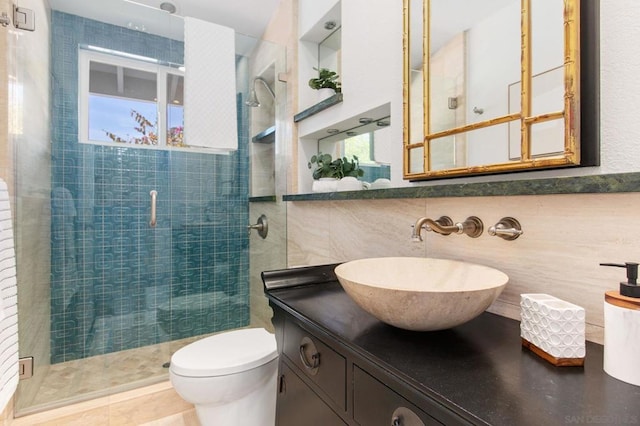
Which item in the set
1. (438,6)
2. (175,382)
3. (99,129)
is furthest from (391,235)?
(99,129)

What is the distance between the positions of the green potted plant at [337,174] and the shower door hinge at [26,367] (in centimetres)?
170

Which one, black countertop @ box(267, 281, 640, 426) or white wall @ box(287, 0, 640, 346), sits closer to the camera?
black countertop @ box(267, 281, 640, 426)

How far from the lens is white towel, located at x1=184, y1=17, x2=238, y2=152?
192 centimetres

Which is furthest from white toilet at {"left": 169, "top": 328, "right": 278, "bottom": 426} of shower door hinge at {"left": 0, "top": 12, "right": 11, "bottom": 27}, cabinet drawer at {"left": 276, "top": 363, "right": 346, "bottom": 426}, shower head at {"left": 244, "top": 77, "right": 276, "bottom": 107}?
shower door hinge at {"left": 0, "top": 12, "right": 11, "bottom": 27}

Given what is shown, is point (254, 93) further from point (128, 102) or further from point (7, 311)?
point (7, 311)

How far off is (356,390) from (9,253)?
4.44ft

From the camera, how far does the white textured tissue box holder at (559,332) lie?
1.90 feet

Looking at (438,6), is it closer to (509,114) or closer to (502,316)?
(509,114)

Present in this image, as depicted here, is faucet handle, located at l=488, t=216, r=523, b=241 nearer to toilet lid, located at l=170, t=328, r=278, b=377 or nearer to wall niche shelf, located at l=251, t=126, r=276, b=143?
toilet lid, located at l=170, t=328, r=278, b=377

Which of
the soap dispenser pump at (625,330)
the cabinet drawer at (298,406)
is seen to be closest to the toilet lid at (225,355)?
the cabinet drawer at (298,406)

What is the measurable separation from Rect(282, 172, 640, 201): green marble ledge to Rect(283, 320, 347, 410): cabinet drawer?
0.58m

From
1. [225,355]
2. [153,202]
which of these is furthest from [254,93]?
[225,355]

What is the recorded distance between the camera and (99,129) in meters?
2.10

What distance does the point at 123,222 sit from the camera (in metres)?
2.10
